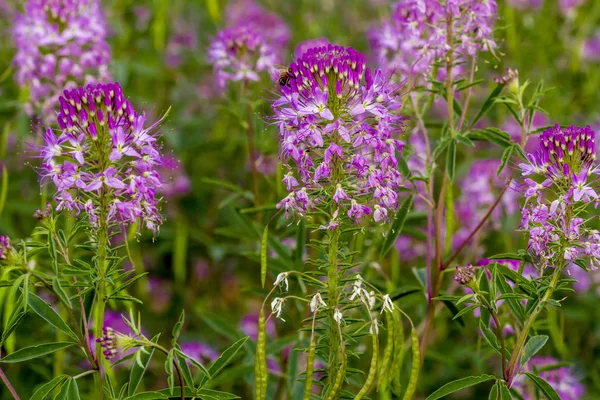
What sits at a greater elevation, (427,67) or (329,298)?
(427,67)

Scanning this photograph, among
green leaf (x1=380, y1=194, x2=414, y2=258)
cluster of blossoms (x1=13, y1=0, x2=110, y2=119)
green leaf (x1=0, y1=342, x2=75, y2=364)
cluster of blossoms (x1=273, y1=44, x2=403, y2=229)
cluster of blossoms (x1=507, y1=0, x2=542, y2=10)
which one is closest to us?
cluster of blossoms (x1=273, y1=44, x2=403, y2=229)

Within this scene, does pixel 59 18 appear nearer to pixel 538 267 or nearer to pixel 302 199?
pixel 302 199

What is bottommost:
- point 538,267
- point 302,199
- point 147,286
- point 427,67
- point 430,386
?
point 430,386

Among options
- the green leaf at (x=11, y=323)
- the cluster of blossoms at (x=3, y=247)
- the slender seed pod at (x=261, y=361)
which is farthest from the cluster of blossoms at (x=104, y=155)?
the slender seed pod at (x=261, y=361)

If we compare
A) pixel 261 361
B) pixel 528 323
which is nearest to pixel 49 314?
pixel 261 361

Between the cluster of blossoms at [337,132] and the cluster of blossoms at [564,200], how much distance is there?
1.27 feet

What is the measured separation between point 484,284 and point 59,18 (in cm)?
197

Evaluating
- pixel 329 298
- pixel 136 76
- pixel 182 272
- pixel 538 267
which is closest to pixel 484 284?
pixel 538 267

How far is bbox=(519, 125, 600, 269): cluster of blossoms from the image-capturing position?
1953 mm

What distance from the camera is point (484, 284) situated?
2.55 m

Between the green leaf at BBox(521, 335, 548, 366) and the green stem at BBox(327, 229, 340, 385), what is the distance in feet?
1.74

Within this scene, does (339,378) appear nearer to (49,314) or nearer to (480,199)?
(49,314)

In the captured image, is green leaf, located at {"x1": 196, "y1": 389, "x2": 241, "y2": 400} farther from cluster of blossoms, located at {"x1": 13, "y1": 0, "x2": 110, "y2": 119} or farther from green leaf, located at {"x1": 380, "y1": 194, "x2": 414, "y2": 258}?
cluster of blossoms, located at {"x1": 13, "y1": 0, "x2": 110, "y2": 119}

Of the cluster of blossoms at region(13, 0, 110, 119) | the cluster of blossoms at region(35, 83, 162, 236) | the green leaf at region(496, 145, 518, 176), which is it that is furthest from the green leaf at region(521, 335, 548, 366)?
the cluster of blossoms at region(13, 0, 110, 119)
